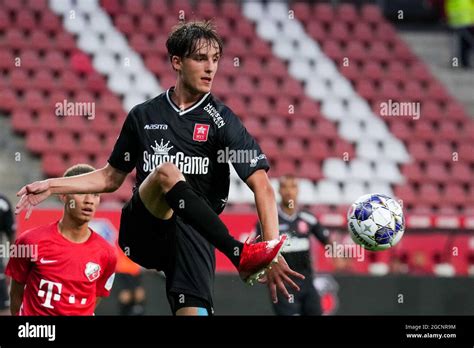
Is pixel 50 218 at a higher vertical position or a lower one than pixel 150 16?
lower

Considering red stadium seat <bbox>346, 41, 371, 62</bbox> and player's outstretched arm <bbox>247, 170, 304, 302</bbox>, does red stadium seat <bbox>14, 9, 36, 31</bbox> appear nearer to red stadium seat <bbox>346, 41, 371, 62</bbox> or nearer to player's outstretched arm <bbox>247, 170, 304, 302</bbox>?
red stadium seat <bbox>346, 41, 371, 62</bbox>

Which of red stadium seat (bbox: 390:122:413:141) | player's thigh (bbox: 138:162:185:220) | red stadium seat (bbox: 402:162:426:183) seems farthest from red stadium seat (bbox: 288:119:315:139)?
player's thigh (bbox: 138:162:185:220)

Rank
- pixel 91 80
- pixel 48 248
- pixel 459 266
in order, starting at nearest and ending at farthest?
pixel 48 248, pixel 459 266, pixel 91 80

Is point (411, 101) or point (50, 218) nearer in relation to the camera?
point (50, 218)

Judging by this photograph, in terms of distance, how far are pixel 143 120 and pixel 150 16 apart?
32.7 feet

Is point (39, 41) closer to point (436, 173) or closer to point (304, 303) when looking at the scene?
point (436, 173)

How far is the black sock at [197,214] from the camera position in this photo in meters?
4.68

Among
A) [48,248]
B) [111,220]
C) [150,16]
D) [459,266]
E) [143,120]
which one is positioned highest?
[150,16]

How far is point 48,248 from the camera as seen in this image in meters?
5.44

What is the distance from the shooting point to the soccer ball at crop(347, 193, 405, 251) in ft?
18.9

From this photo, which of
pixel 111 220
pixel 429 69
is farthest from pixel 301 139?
pixel 111 220

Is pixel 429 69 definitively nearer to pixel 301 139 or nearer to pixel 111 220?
pixel 301 139

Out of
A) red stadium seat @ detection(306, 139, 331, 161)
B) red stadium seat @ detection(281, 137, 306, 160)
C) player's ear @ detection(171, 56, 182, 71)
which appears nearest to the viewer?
player's ear @ detection(171, 56, 182, 71)

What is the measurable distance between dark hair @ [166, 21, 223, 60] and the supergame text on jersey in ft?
4.16
